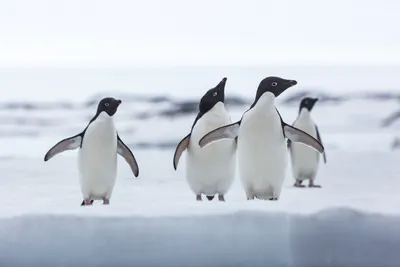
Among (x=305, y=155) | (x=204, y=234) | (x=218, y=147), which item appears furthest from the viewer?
(x=305, y=155)

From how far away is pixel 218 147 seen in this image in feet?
6.44

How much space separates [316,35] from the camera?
6.93ft

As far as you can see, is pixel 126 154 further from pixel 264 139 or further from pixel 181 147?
pixel 264 139

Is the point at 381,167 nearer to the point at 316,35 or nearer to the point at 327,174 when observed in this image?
the point at 327,174

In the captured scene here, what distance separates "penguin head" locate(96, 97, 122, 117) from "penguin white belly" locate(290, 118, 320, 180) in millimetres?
580

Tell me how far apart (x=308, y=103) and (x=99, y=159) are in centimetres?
70

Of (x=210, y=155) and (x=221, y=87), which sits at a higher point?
(x=221, y=87)

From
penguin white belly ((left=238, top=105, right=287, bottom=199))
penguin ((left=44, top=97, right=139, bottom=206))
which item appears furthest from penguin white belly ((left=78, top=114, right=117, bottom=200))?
penguin white belly ((left=238, top=105, right=287, bottom=199))

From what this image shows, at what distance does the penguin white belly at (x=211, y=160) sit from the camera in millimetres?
1967

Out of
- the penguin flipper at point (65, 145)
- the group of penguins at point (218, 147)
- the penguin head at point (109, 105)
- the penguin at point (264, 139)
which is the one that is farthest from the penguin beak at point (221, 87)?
the penguin flipper at point (65, 145)

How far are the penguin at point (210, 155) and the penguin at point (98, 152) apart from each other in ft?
0.58

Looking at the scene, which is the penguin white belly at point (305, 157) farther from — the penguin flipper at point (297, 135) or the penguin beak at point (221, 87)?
the penguin beak at point (221, 87)

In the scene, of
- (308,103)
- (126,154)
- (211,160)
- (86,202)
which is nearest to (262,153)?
(211,160)

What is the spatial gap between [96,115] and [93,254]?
0.43 metres
